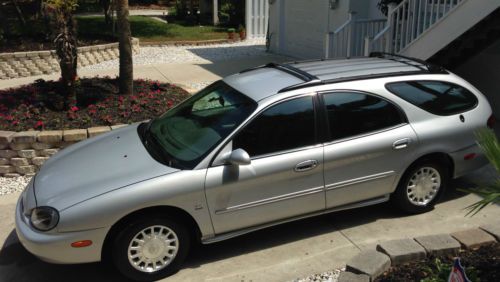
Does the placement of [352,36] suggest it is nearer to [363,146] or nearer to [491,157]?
[363,146]

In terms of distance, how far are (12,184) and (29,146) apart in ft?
1.67

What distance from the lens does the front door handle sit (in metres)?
4.41

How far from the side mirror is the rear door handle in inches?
59.7

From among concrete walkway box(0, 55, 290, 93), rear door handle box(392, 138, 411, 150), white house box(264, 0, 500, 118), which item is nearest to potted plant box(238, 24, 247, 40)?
concrete walkway box(0, 55, 290, 93)

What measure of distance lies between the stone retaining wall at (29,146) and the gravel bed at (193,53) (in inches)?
298

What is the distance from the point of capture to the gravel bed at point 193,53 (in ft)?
48.7

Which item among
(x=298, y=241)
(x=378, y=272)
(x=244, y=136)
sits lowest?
(x=298, y=241)

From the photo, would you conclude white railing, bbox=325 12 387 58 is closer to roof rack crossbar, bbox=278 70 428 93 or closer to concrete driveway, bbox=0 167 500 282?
roof rack crossbar, bbox=278 70 428 93

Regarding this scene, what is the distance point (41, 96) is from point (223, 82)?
3.89m

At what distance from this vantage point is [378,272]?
3617mm

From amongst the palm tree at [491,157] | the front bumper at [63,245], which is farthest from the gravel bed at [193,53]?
the palm tree at [491,157]

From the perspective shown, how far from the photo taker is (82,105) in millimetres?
7789

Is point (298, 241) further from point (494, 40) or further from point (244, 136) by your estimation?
point (494, 40)

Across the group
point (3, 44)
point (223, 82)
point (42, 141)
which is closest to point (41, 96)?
point (42, 141)
